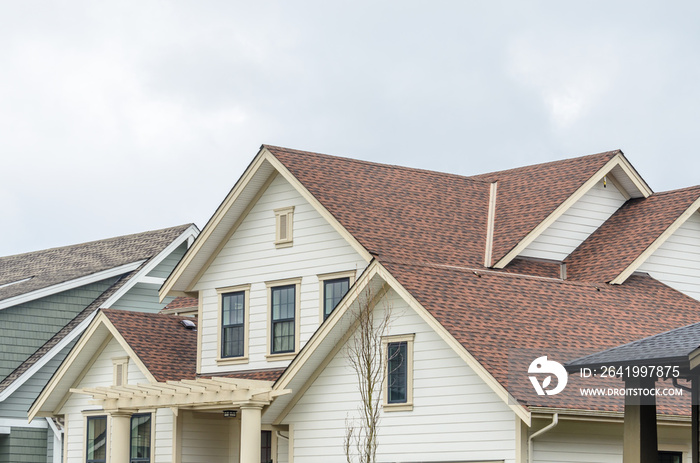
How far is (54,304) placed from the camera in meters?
36.5

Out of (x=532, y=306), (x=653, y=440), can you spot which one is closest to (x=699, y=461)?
(x=653, y=440)

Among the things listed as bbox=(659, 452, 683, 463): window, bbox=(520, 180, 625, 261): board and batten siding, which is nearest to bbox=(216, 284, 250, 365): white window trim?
bbox=(520, 180, 625, 261): board and batten siding

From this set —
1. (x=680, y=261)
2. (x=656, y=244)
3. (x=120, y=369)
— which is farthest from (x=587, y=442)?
(x=120, y=369)

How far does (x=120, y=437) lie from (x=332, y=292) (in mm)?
5924

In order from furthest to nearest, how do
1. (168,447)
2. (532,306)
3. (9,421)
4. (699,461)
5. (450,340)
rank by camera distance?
(9,421), (168,447), (532,306), (450,340), (699,461)

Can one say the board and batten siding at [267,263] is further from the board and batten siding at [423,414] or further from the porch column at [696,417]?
the porch column at [696,417]

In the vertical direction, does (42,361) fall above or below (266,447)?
above

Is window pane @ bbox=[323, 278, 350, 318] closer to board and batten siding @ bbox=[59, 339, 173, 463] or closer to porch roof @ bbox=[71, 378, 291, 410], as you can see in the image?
porch roof @ bbox=[71, 378, 291, 410]

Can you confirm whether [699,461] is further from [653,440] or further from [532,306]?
[532,306]

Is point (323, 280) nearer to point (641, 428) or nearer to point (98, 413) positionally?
point (98, 413)

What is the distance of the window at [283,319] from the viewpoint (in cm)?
2708

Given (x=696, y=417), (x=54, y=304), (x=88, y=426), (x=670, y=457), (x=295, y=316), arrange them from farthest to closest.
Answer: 1. (x=54, y=304)
2. (x=88, y=426)
3. (x=295, y=316)
4. (x=670, y=457)
5. (x=696, y=417)

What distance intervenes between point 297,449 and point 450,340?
5268 mm

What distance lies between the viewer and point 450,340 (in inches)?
840
